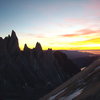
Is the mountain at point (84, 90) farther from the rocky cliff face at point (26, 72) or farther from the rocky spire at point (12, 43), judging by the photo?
the rocky spire at point (12, 43)

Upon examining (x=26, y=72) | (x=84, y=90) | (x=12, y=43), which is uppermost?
(x=12, y=43)

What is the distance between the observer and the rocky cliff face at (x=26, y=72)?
9669 cm

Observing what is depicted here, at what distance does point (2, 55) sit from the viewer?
110938 millimetres

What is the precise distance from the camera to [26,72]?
114562mm

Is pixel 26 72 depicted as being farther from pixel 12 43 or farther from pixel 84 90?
pixel 84 90

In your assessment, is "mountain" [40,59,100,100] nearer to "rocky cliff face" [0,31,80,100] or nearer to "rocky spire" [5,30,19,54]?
"rocky cliff face" [0,31,80,100]

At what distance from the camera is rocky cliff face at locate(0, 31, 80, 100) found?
3807 inches

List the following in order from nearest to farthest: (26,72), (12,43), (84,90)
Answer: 1. (84,90)
2. (26,72)
3. (12,43)

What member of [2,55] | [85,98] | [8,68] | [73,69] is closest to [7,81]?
[8,68]

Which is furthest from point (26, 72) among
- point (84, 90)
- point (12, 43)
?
point (84, 90)

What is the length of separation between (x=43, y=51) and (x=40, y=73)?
72.4 feet

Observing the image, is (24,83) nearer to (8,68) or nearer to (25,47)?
(8,68)

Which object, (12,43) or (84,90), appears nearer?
(84,90)

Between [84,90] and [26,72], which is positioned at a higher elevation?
[84,90]
